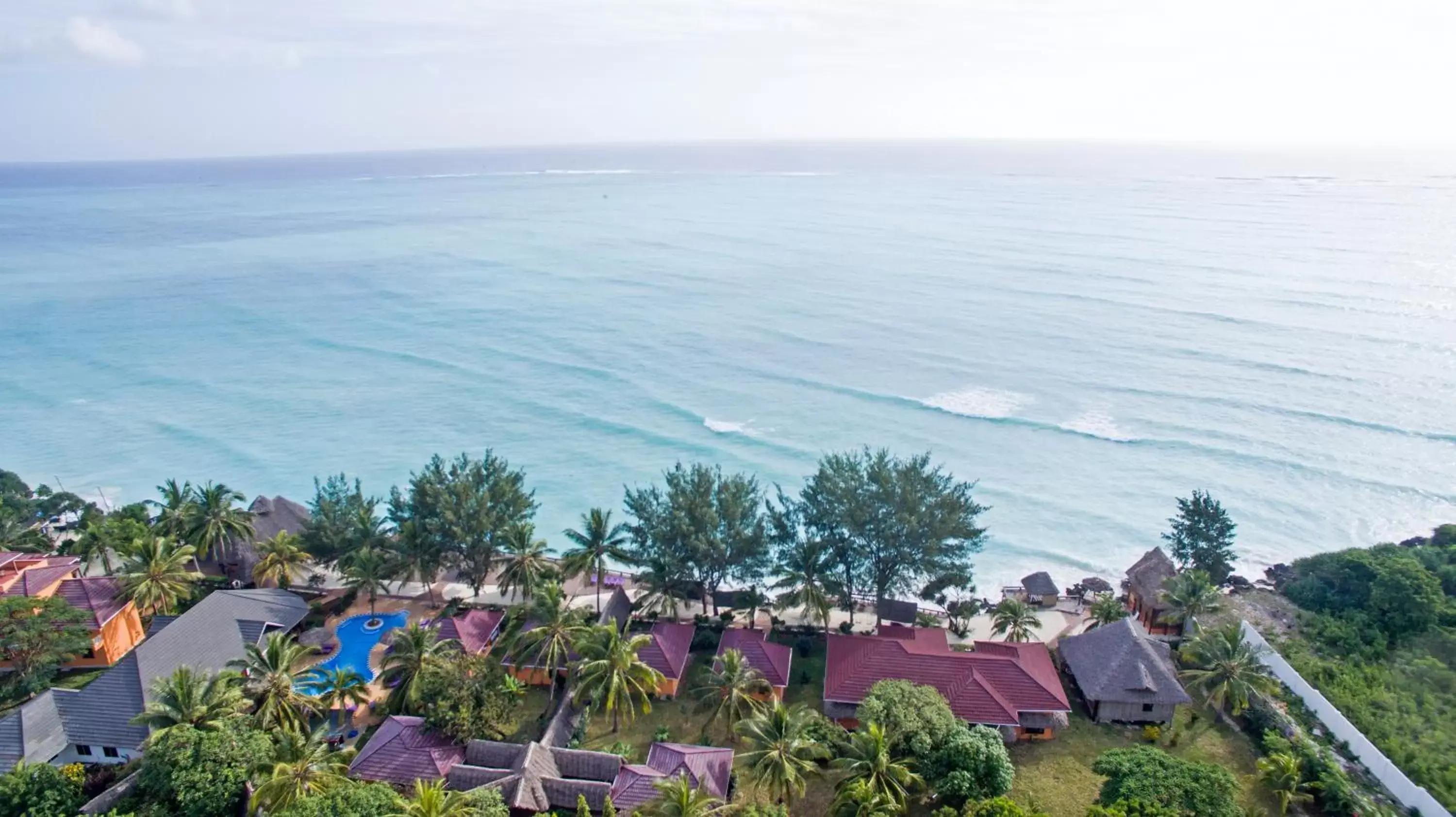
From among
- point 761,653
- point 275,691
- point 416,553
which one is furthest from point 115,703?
point 761,653

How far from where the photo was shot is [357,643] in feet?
99.0

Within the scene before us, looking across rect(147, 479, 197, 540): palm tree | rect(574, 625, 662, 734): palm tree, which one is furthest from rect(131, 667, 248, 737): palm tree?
rect(147, 479, 197, 540): palm tree

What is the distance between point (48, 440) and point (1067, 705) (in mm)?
65423

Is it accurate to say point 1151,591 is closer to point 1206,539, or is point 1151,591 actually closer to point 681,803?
point 1206,539

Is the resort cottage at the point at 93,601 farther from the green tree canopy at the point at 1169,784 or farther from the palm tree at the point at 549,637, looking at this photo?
the green tree canopy at the point at 1169,784

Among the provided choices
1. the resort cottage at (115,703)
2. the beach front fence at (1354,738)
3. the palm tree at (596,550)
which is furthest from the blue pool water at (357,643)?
the beach front fence at (1354,738)

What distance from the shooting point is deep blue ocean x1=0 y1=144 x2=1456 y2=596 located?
1954 inches

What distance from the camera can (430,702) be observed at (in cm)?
2516

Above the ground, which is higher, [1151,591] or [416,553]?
[416,553]

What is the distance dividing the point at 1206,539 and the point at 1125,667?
36.7ft

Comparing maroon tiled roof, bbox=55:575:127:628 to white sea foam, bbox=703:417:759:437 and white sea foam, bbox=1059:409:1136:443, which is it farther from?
white sea foam, bbox=1059:409:1136:443

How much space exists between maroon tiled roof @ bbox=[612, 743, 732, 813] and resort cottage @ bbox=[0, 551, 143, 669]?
1984 centimetres

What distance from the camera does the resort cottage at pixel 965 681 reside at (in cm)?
2686

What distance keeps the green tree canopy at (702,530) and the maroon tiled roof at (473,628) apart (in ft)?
19.4
